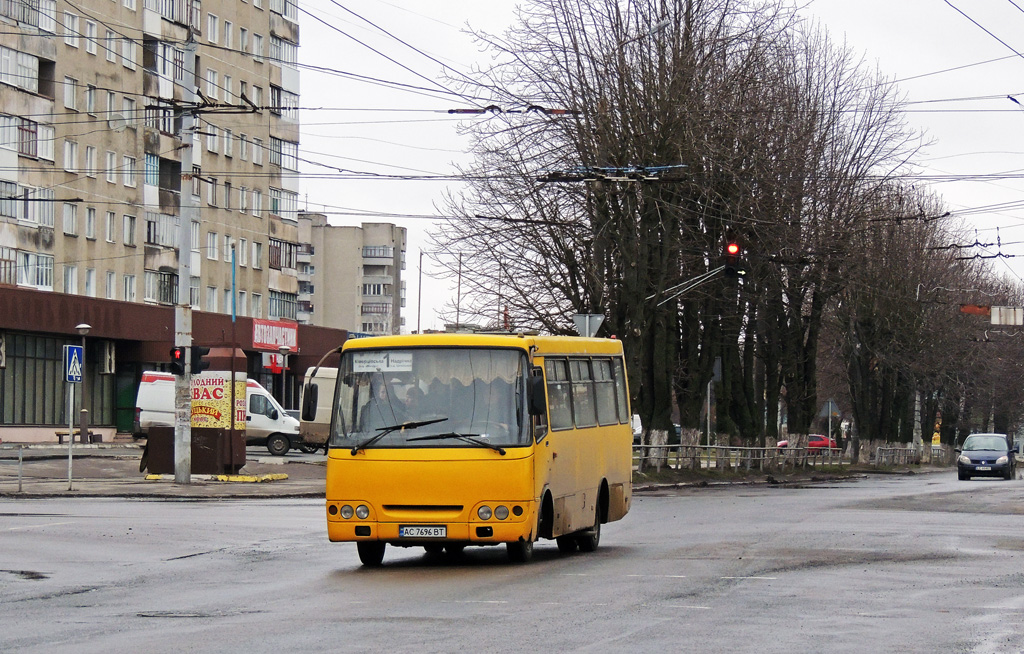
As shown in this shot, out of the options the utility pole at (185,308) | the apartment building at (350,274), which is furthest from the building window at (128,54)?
the apartment building at (350,274)

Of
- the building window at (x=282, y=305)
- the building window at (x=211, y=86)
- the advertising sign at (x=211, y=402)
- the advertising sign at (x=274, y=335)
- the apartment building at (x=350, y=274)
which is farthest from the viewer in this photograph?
the apartment building at (x=350, y=274)

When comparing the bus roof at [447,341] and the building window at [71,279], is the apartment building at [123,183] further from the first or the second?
the bus roof at [447,341]

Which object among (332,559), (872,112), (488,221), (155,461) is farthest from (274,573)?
(872,112)

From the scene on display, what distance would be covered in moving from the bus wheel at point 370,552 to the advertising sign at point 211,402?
19142mm

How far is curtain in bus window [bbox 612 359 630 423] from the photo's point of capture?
2091 cm

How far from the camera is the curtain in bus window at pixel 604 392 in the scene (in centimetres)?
1967

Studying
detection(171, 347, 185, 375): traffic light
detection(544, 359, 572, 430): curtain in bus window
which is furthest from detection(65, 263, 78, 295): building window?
detection(544, 359, 572, 430): curtain in bus window

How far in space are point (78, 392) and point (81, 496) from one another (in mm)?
31045

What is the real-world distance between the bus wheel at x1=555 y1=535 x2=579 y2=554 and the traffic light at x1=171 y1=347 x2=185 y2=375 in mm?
14438

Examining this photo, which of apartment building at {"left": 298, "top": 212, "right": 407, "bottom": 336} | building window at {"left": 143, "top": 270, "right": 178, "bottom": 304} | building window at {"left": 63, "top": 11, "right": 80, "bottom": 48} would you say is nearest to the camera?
building window at {"left": 63, "top": 11, "right": 80, "bottom": 48}

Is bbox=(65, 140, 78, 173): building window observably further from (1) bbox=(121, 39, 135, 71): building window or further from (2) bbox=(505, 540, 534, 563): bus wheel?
(2) bbox=(505, 540, 534, 563): bus wheel

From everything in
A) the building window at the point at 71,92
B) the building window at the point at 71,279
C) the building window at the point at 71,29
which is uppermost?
the building window at the point at 71,29

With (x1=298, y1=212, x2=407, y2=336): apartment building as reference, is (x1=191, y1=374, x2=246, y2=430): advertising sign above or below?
below

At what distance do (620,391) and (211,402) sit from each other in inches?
628
